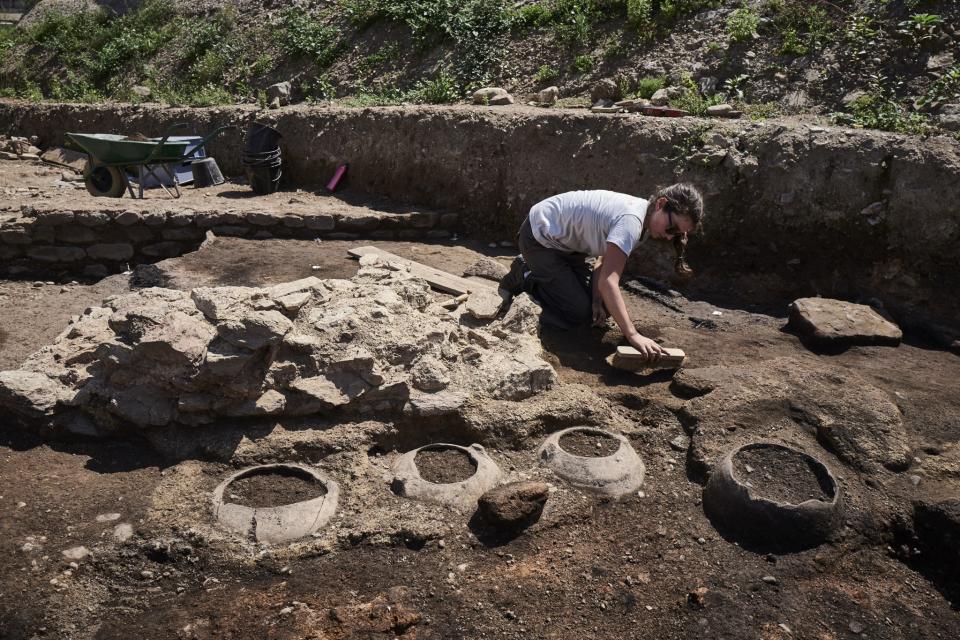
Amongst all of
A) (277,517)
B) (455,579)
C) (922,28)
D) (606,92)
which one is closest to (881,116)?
(922,28)

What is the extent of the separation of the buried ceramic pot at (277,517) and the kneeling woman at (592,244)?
2008 millimetres

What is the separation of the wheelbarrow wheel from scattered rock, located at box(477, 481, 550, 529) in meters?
6.90

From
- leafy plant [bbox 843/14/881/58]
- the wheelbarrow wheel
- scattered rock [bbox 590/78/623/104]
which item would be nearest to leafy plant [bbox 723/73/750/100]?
leafy plant [bbox 843/14/881/58]

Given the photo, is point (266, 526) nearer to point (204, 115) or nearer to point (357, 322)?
point (357, 322)

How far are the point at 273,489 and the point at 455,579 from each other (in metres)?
0.96

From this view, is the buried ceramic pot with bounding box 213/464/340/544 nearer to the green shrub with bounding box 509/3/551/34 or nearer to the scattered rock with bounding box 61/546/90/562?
the scattered rock with bounding box 61/546/90/562

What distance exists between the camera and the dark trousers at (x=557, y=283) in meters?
4.93

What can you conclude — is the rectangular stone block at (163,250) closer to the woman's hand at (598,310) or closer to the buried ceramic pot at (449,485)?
the woman's hand at (598,310)

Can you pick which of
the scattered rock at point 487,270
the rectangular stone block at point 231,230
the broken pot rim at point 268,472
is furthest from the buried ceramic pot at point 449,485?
the rectangular stone block at point 231,230

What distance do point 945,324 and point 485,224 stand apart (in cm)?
408

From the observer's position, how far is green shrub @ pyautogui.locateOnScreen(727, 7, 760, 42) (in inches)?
301

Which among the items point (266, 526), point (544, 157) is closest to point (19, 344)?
point (266, 526)

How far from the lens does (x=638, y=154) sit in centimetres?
632

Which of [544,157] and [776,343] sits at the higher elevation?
[544,157]
